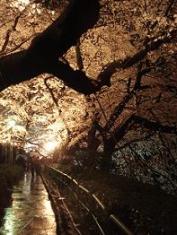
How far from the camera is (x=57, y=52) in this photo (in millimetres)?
8742

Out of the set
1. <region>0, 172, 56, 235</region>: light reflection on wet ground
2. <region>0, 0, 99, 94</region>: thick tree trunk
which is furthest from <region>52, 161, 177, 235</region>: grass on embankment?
<region>0, 0, 99, 94</region>: thick tree trunk

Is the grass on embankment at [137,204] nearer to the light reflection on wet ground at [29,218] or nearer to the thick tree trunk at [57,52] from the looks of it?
the light reflection on wet ground at [29,218]

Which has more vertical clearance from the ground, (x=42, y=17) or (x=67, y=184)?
(x=42, y=17)

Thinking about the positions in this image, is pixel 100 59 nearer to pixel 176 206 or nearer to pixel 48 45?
pixel 176 206

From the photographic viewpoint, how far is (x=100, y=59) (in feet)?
74.8

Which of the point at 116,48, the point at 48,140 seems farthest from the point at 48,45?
the point at 48,140

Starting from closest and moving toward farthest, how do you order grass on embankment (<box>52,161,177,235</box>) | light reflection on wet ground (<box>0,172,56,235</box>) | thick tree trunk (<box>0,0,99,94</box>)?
thick tree trunk (<box>0,0,99,94</box>), grass on embankment (<box>52,161,177,235</box>), light reflection on wet ground (<box>0,172,56,235</box>)

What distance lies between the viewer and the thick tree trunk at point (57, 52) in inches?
312

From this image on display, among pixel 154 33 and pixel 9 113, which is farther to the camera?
pixel 9 113

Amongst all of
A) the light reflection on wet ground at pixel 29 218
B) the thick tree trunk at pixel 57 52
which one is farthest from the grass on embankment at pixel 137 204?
the thick tree trunk at pixel 57 52

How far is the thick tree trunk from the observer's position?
7.91m

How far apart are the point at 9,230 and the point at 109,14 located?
9839 mm

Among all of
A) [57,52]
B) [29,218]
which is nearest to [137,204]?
[29,218]

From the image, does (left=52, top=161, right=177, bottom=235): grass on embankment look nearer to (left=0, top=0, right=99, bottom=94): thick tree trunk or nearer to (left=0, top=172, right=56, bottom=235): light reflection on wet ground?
(left=0, top=172, right=56, bottom=235): light reflection on wet ground
